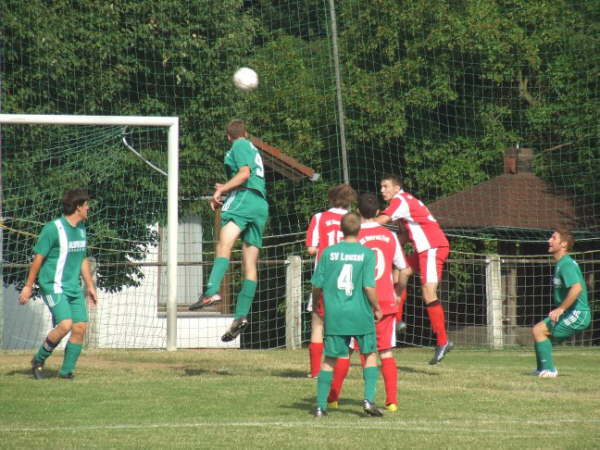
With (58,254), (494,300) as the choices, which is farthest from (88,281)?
(494,300)

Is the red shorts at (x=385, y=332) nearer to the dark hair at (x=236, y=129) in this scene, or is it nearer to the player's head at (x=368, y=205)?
the player's head at (x=368, y=205)

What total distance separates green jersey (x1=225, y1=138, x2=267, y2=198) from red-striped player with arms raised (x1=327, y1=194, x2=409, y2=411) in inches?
71.4

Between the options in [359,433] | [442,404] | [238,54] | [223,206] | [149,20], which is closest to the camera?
[359,433]

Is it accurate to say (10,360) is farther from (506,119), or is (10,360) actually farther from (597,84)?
(506,119)

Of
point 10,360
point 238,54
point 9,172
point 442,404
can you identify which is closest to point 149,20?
point 238,54

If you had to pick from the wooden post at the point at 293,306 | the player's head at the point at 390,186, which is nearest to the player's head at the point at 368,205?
the player's head at the point at 390,186

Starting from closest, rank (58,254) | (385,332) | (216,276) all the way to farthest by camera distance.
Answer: (385,332) → (58,254) → (216,276)

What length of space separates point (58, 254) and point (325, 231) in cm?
278

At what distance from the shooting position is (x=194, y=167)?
21.7 metres

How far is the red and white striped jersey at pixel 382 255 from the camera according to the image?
989cm

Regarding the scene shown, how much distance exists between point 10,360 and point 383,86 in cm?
1388

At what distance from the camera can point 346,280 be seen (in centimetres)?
884

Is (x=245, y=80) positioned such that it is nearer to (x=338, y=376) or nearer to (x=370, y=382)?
(x=338, y=376)

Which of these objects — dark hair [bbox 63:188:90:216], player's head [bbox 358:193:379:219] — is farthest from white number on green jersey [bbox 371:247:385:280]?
dark hair [bbox 63:188:90:216]
